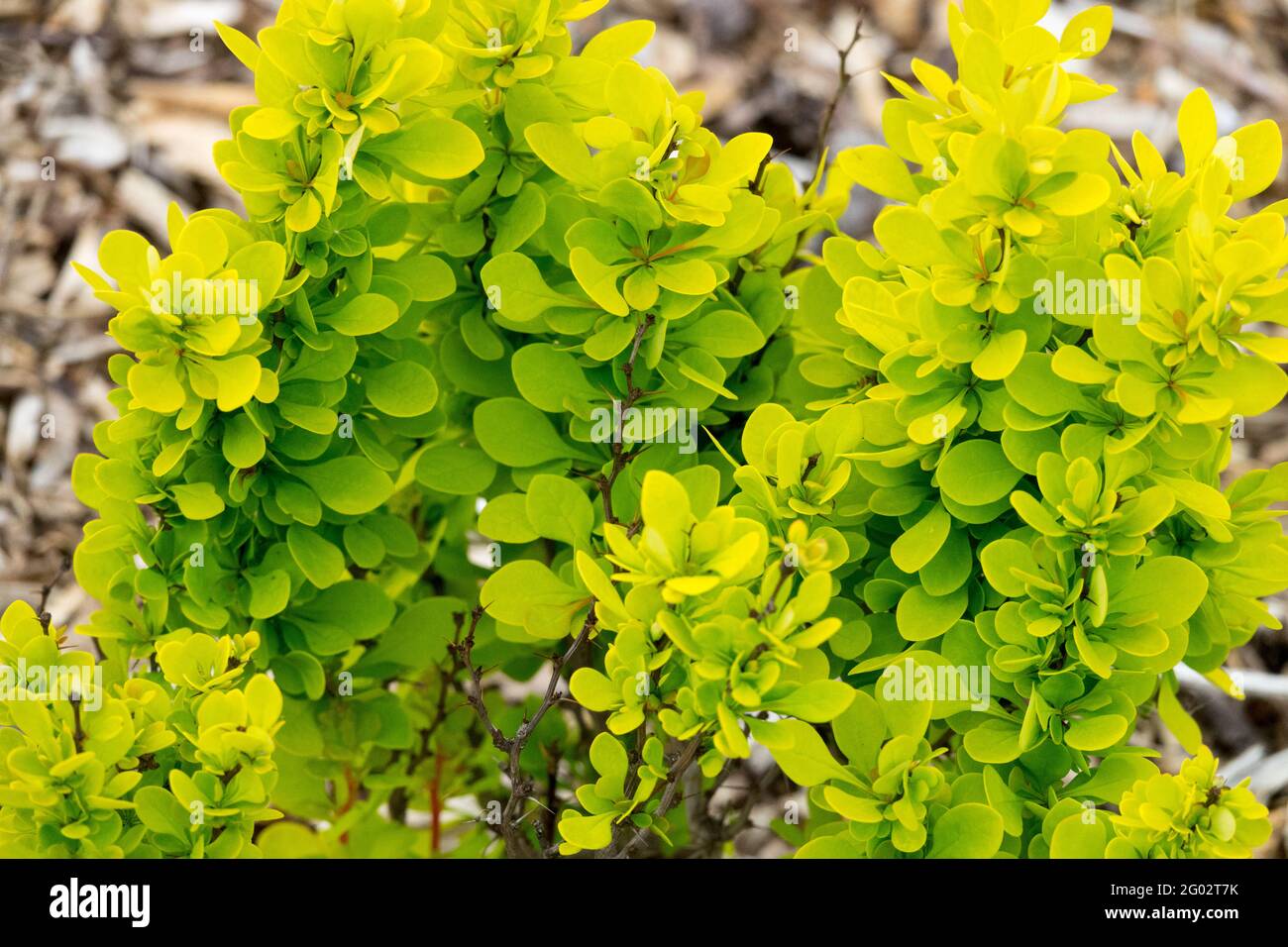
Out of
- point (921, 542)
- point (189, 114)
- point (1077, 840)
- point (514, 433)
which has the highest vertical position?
point (189, 114)

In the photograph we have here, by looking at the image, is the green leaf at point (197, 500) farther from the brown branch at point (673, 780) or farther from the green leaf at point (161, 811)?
the brown branch at point (673, 780)

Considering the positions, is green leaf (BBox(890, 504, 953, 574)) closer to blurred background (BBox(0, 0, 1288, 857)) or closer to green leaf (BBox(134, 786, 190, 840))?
green leaf (BBox(134, 786, 190, 840))

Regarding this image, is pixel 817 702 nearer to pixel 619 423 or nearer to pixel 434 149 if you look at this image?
pixel 619 423

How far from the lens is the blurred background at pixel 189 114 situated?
Result: 6.07 ft

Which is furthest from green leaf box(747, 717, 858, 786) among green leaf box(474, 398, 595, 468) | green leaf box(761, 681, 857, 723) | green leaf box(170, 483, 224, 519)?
green leaf box(170, 483, 224, 519)

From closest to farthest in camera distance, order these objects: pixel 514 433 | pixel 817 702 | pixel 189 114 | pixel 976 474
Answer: pixel 817 702 < pixel 976 474 < pixel 514 433 < pixel 189 114

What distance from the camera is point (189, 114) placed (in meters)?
2.13

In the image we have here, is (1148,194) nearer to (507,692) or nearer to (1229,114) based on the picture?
(507,692)

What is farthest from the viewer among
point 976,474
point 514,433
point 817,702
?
point 514,433

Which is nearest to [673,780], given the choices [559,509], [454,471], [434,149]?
[559,509]

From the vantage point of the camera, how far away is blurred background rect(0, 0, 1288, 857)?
1850mm

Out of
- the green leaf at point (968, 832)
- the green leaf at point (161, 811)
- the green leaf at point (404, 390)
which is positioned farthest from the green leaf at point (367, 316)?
the green leaf at point (968, 832)

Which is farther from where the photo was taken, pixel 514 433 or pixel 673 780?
pixel 514 433
